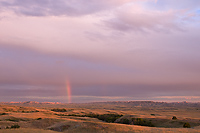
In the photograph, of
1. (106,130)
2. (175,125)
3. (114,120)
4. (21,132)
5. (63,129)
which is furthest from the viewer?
(114,120)

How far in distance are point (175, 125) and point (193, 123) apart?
416 cm

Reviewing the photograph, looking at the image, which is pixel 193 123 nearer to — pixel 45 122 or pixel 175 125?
pixel 175 125

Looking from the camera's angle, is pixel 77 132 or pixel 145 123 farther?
pixel 145 123

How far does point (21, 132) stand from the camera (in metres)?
24.4

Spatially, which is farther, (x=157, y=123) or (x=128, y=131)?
(x=157, y=123)

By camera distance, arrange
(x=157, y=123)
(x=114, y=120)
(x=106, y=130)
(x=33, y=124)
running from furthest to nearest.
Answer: (x=114, y=120) → (x=157, y=123) → (x=33, y=124) → (x=106, y=130)

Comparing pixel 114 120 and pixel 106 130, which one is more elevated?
pixel 106 130

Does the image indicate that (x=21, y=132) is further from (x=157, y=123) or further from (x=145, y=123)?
(x=157, y=123)

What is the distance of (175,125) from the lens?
42.8 metres

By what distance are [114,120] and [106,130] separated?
105 ft

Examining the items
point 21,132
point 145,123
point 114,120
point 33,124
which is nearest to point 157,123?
point 145,123

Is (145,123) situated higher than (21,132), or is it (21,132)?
(21,132)

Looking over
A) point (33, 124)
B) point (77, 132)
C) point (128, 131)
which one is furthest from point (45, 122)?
point (128, 131)

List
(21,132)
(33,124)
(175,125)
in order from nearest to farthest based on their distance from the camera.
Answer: (21,132) < (33,124) < (175,125)
